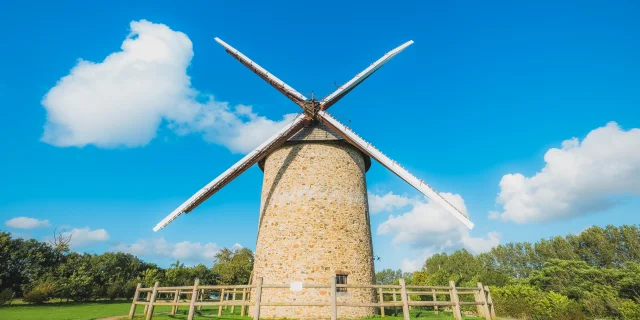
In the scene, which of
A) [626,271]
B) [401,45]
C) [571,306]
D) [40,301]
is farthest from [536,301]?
[40,301]

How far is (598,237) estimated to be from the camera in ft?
120

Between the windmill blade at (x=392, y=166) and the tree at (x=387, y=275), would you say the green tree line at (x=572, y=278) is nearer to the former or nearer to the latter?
the windmill blade at (x=392, y=166)

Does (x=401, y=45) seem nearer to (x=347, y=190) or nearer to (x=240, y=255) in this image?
(x=347, y=190)

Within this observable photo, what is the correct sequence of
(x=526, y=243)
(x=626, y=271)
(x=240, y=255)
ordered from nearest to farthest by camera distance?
(x=626, y=271) < (x=240, y=255) < (x=526, y=243)

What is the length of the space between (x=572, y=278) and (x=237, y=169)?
28647 millimetres

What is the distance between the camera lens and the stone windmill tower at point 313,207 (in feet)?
38.1

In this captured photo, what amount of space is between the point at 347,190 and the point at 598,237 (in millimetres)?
39374

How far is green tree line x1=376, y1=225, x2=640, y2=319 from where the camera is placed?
1548 cm

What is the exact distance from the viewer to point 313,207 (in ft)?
40.5

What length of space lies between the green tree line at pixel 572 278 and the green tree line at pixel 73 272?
27366mm

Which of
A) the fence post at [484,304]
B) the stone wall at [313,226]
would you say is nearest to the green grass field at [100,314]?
the fence post at [484,304]

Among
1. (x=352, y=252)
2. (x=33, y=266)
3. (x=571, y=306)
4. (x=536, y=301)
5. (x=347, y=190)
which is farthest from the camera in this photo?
(x=33, y=266)

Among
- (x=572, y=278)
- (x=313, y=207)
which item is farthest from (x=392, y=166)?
(x=572, y=278)

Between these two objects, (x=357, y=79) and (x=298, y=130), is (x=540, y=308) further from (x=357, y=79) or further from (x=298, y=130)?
(x=298, y=130)
